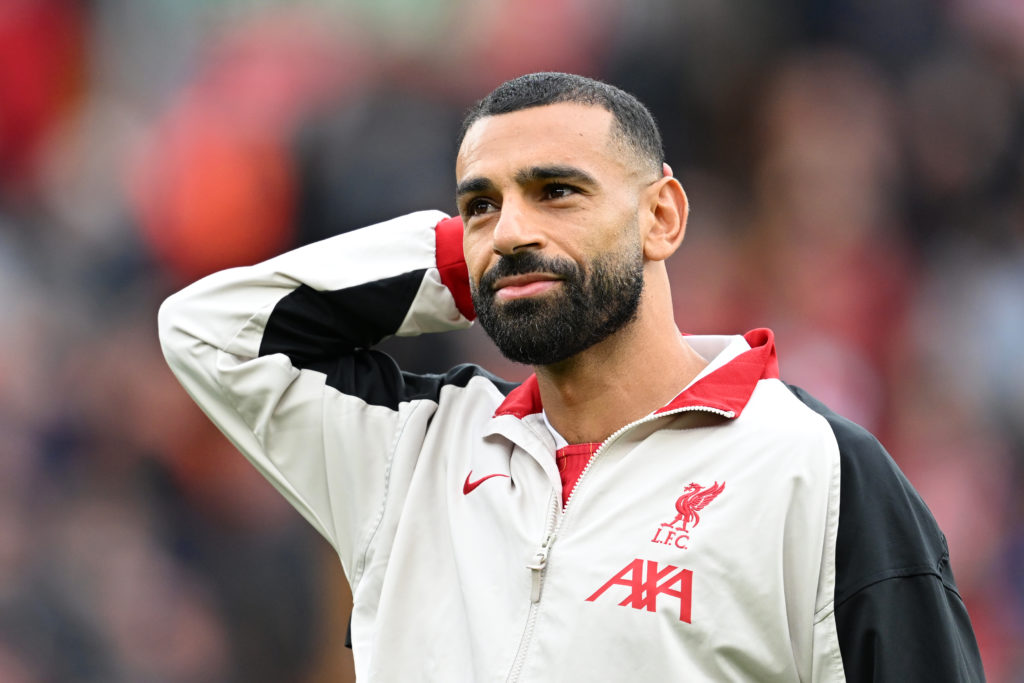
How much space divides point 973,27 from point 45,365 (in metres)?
3.42

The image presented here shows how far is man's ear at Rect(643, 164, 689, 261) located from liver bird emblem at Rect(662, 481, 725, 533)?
41 cm

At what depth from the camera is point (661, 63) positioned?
424 centimetres

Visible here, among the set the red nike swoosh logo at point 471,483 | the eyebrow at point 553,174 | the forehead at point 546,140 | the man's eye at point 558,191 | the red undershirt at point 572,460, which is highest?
the forehead at point 546,140

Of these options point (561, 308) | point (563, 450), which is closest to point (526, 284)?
point (561, 308)

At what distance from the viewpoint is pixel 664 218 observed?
1867 millimetres

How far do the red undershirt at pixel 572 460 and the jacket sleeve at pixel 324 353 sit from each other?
27 centimetres

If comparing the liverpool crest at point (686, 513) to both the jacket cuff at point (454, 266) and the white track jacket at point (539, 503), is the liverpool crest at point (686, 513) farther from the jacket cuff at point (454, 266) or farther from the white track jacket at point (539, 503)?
the jacket cuff at point (454, 266)

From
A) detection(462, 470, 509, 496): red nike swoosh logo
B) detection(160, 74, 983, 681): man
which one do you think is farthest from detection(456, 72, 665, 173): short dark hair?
detection(462, 470, 509, 496): red nike swoosh logo

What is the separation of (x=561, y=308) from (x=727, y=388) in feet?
0.88

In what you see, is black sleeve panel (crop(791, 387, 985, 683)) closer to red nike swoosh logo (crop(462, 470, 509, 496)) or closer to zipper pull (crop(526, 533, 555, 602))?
zipper pull (crop(526, 533, 555, 602))

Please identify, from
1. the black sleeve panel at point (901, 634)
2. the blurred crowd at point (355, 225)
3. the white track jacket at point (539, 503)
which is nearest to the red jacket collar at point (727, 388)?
the white track jacket at point (539, 503)

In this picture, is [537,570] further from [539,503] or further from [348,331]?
[348,331]

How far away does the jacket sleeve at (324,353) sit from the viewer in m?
1.92

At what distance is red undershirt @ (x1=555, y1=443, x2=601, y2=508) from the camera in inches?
69.2
